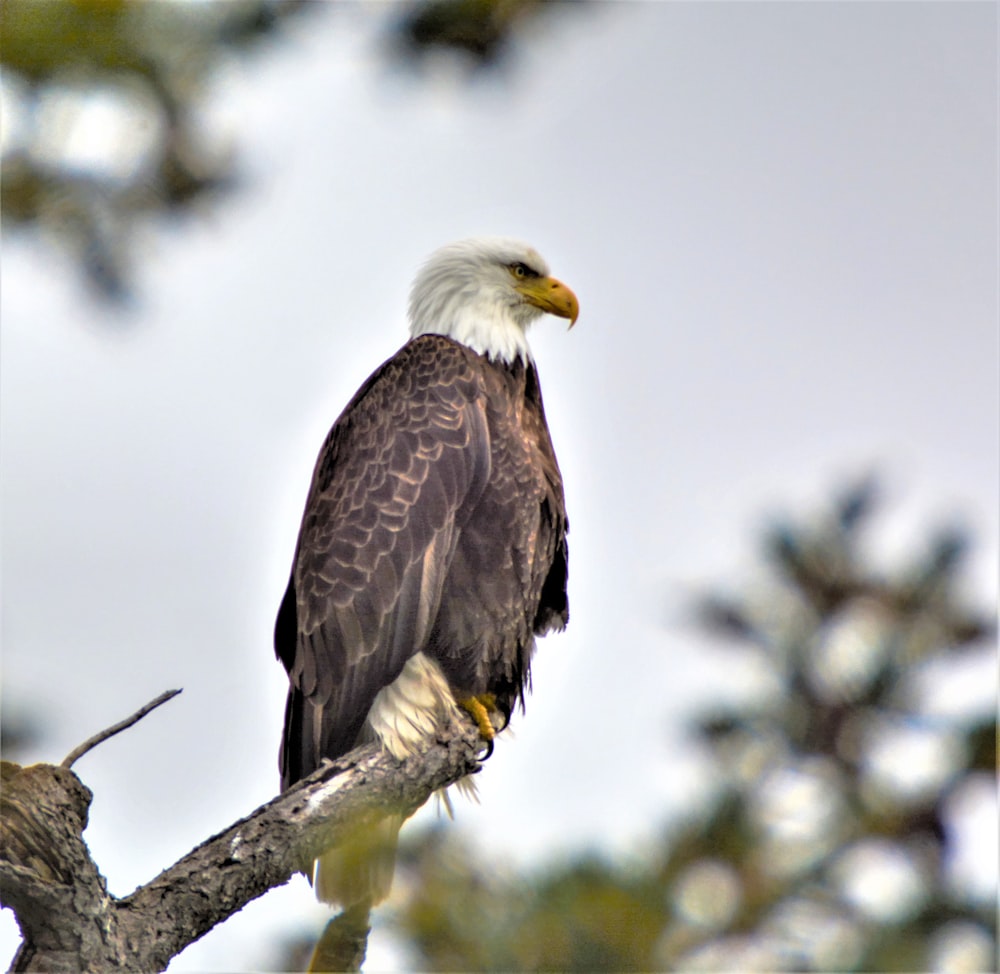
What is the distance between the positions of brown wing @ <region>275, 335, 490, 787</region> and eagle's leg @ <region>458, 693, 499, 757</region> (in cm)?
26

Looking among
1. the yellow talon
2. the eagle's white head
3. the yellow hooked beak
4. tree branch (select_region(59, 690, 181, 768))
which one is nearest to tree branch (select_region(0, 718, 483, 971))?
tree branch (select_region(59, 690, 181, 768))

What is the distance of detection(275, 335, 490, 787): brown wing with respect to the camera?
4781mm

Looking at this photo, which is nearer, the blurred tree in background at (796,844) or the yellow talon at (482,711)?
the blurred tree in background at (796,844)

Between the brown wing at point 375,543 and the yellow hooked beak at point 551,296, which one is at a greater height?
the yellow hooked beak at point 551,296

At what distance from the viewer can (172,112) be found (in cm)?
212

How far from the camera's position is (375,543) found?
4973mm

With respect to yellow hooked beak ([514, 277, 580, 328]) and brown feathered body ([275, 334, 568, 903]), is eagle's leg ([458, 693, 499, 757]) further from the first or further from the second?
yellow hooked beak ([514, 277, 580, 328])

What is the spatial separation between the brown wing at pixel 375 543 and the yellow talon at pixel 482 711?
0.86ft

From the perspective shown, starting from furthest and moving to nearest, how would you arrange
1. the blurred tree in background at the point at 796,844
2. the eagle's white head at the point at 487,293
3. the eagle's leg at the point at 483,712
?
the eagle's white head at the point at 487,293 < the eagle's leg at the point at 483,712 < the blurred tree in background at the point at 796,844

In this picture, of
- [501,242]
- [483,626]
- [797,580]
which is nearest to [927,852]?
[797,580]

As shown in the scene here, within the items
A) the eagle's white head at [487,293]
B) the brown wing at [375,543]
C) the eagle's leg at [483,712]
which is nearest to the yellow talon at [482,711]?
the eagle's leg at [483,712]

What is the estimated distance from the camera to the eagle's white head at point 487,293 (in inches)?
231

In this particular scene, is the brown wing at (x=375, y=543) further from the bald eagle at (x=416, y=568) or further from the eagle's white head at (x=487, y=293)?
the eagle's white head at (x=487, y=293)

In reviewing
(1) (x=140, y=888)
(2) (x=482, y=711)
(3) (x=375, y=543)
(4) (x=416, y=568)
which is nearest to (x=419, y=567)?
(4) (x=416, y=568)
